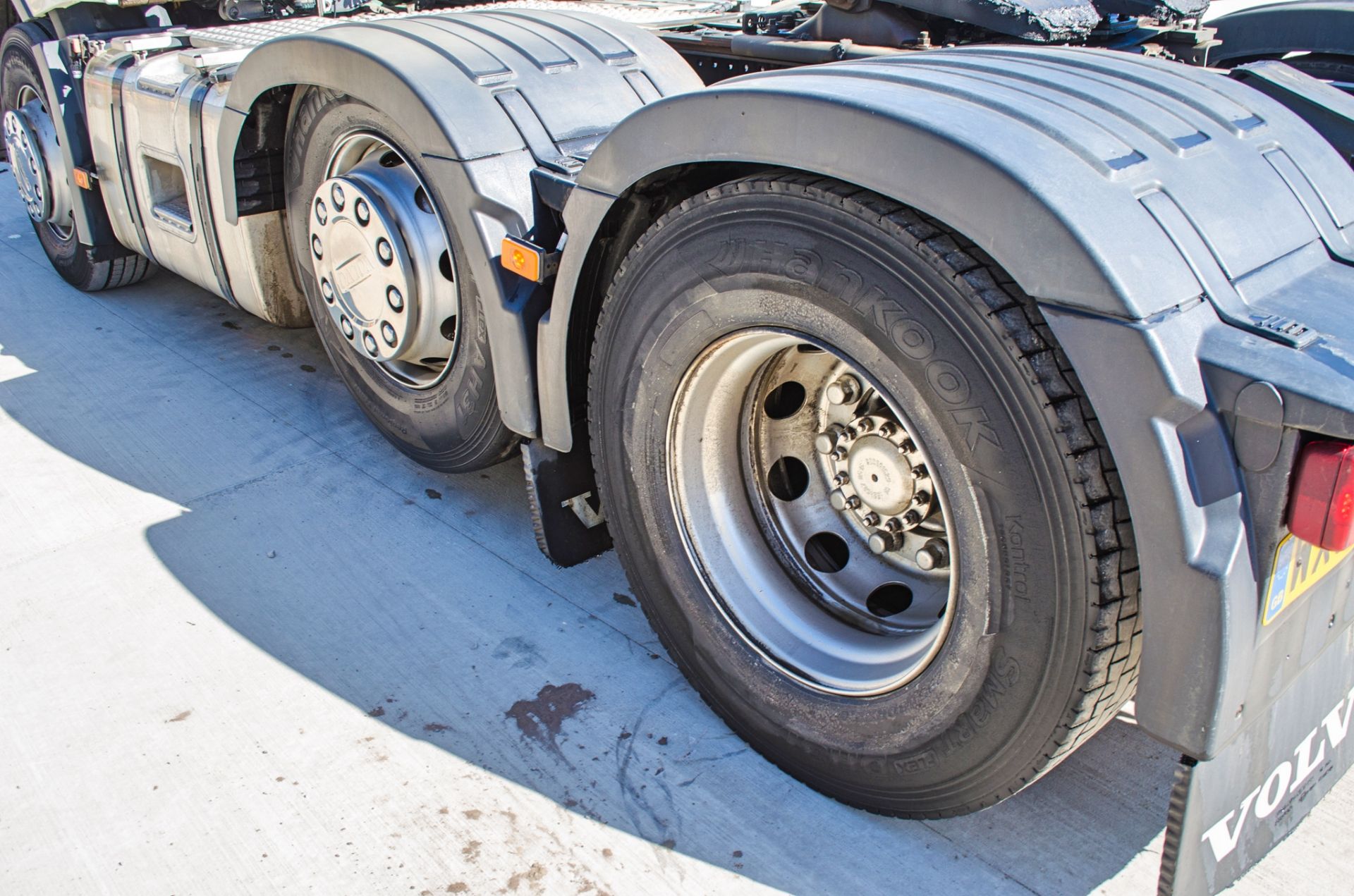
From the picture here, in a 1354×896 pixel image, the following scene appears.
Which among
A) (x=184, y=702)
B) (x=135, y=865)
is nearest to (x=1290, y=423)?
(x=135, y=865)

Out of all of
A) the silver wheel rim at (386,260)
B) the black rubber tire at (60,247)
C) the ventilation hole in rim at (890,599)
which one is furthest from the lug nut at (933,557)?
the black rubber tire at (60,247)

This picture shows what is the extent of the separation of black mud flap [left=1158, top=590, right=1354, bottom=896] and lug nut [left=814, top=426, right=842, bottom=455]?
909 millimetres

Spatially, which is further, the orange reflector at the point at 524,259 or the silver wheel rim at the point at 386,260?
the silver wheel rim at the point at 386,260

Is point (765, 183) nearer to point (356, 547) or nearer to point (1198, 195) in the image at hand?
point (1198, 195)

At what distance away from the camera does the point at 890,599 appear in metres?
2.37

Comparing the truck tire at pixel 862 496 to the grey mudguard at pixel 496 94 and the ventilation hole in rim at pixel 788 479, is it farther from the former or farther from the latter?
the grey mudguard at pixel 496 94

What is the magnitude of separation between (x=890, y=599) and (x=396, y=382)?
1662mm

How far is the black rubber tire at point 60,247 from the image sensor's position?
4.62m

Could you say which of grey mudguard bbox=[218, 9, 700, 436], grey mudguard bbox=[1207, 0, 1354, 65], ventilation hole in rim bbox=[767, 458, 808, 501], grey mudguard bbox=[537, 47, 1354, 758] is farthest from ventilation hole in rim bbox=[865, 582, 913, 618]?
grey mudguard bbox=[1207, 0, 1354, 65]

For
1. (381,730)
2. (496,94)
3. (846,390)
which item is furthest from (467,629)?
(496,94)

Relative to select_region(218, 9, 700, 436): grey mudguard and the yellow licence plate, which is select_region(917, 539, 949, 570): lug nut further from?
select_region(218, 9, 700, 436): grey mudguard

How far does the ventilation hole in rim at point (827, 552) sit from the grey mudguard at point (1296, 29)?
9.38ft

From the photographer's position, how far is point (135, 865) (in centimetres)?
210

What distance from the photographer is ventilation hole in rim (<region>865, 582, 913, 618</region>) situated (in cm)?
234
